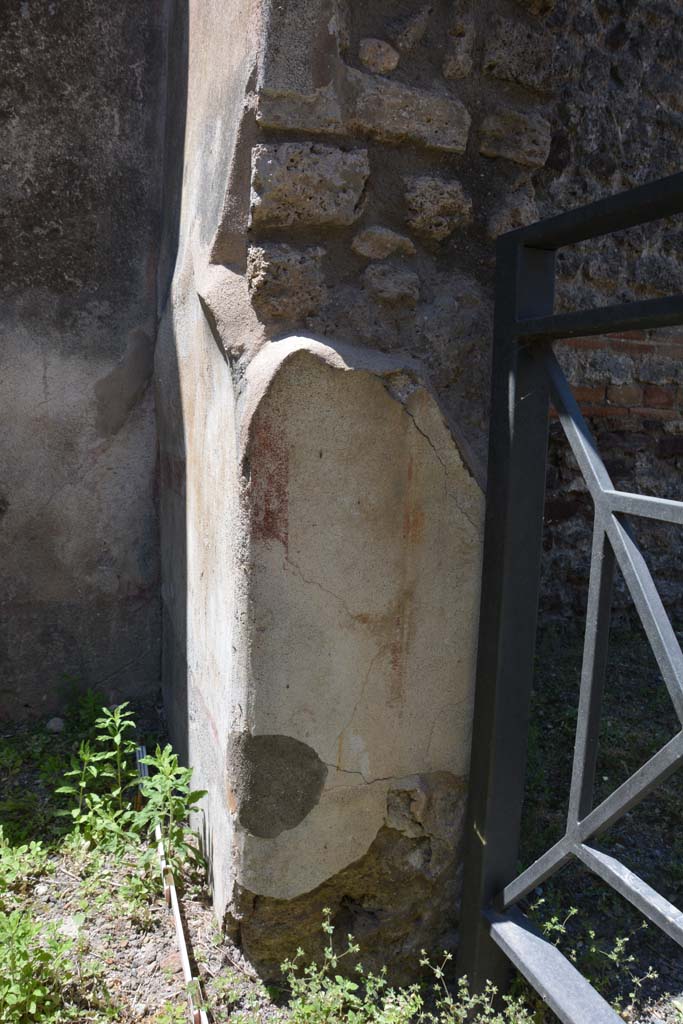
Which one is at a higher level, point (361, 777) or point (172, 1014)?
point (361, 777)

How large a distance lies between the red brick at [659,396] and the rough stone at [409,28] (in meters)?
2.41

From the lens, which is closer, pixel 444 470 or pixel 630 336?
pixel 444 470

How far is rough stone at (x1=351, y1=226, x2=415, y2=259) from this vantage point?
69.6 inches

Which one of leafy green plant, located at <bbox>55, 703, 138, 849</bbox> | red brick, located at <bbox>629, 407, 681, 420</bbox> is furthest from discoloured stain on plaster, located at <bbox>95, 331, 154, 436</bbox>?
red brick, located at <bbox>629, 407, 681, 420</bbox>

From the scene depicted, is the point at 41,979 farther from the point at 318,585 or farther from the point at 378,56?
the point at 378,56

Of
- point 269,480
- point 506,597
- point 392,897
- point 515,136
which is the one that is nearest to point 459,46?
point 515,136

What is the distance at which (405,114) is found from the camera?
5.68 feet

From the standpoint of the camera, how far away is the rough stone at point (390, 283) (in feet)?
5.81

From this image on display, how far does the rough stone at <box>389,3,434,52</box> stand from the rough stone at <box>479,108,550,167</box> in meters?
0.23

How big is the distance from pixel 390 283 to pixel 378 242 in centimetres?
9

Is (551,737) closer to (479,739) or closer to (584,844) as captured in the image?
(479,739)

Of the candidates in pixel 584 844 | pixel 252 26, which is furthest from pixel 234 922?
pixel 252 26

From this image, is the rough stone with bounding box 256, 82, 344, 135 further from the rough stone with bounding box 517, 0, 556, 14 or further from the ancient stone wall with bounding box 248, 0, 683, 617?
the rough stone with bounding box 517, 0, 556, 14

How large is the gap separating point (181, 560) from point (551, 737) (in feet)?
4.37
